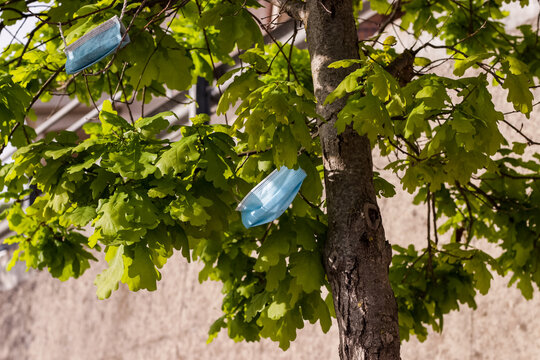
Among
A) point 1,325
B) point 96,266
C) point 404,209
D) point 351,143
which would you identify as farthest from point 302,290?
point 1,325

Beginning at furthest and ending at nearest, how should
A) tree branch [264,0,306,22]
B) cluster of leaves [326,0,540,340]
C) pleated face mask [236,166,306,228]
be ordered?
tree branch [264,0,306,22] → pleated face mask [236,166,306,228] → cluster of leaves [326,0,540,340]

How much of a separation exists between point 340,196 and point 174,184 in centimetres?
61

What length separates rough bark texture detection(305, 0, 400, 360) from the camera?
266 centimetres

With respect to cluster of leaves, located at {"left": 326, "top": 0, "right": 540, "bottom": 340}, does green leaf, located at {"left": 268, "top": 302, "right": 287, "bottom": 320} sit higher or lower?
lower

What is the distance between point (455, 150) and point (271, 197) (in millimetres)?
614

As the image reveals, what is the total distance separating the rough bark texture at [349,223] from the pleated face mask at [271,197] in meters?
0.24

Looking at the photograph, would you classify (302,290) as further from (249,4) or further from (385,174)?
(385,174)

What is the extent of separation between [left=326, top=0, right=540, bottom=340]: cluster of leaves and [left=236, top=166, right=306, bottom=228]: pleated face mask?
256mm

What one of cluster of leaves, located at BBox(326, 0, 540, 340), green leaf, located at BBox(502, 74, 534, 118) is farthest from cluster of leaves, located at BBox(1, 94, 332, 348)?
green leaf, located at BBox(502, 74, 534, 118)

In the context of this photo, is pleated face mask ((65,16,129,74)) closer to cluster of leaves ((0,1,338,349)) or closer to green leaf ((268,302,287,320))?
cluster of leaves ((0,1,338,349))

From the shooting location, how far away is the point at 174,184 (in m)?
2.62

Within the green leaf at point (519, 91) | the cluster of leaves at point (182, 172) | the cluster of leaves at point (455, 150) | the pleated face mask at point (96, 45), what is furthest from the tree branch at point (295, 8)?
the green leaf at point (519, 91)

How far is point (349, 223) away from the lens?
2795 millimetres

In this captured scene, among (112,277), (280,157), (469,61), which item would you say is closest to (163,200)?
(112,277)
